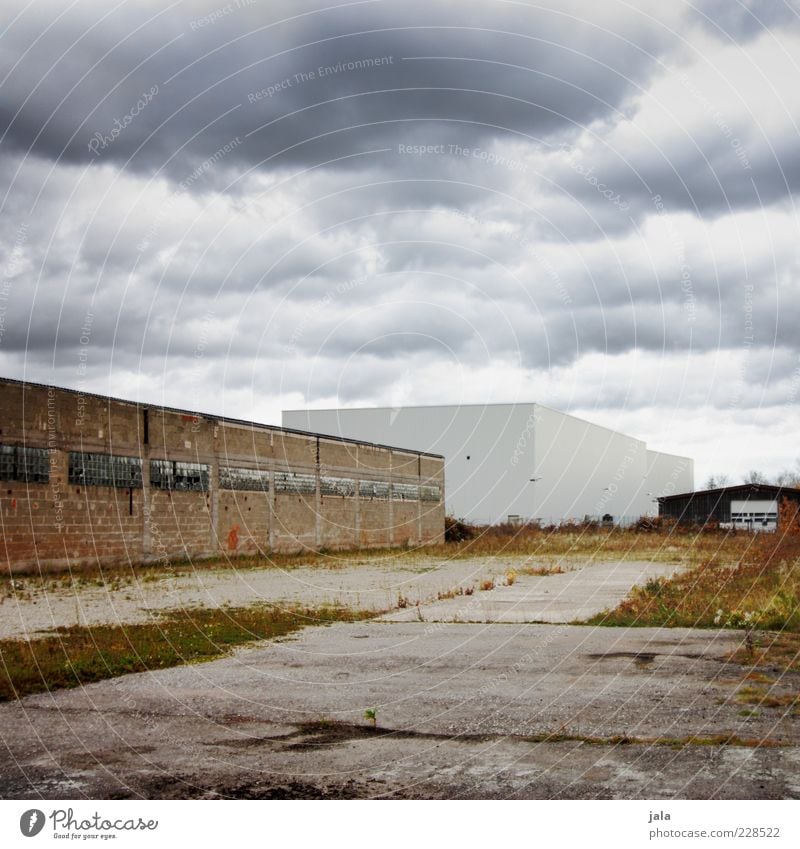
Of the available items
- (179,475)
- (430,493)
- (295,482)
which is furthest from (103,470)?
(430,493)

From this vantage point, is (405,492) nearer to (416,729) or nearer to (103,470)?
(103,470)

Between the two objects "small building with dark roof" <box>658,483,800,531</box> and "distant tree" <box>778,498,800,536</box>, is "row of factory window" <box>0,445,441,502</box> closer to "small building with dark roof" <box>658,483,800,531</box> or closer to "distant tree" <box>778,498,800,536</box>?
"distant tree" <box>778,498,800,536</box>

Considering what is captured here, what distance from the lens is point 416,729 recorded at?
24.2 ft

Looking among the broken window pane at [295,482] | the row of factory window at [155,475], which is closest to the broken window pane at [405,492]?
the row of factory window at [155,475]

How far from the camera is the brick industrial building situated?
2553cm

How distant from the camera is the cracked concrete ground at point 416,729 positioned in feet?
19.0

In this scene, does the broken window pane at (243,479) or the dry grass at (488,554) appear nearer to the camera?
the dry grass at (488,554)

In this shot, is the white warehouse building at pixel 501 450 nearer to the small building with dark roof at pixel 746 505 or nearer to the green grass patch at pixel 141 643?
the small building with dark roof at pixel 746 505

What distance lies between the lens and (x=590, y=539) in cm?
5428

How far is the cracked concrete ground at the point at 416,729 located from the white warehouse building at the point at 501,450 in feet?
152

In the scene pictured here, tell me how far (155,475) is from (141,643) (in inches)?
734

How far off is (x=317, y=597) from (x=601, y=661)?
1021cm

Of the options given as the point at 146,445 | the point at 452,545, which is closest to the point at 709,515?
the point at 452,545

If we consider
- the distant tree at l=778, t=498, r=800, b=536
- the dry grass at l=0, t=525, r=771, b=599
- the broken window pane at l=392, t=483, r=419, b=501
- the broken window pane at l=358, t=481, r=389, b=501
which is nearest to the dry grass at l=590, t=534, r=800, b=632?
the dry grass at l=0, t=525, r=771, b=599
